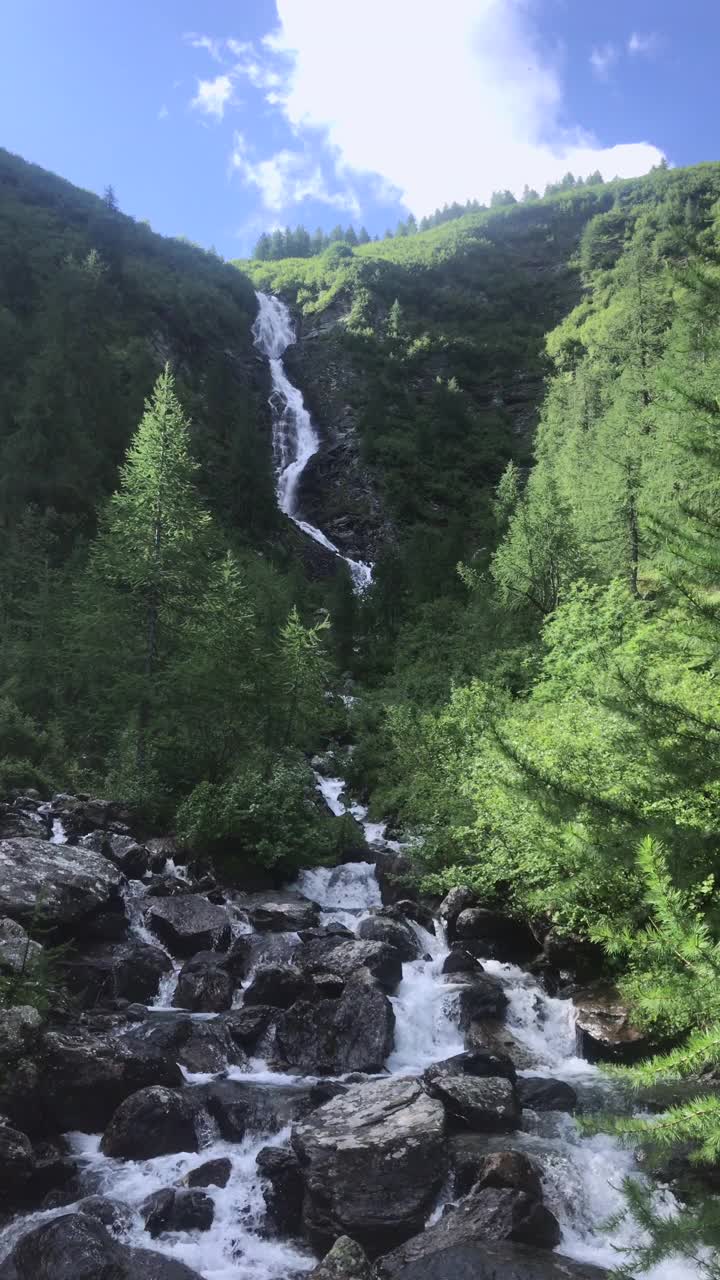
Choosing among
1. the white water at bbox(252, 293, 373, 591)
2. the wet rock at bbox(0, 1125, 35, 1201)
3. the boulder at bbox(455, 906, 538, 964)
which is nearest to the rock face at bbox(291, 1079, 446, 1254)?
the wet rock at bbox(0, 1125, 35, 1201)

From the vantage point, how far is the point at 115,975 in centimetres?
1223

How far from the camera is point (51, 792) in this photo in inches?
749

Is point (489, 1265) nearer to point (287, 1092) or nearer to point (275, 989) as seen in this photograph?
point (287, 1092)

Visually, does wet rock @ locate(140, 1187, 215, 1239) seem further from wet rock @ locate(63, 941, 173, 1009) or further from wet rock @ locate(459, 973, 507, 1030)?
wet rock @ locate(459, 973, 507, 1030)

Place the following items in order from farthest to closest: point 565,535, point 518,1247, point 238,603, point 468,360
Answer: point 468,360
point 565,535
point 238,603
point 518,1247

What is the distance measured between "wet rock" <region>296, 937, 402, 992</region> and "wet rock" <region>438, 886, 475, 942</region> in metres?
2.47

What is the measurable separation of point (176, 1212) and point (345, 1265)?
6.32 feet

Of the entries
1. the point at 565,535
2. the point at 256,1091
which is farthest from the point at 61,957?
the point at 565,535

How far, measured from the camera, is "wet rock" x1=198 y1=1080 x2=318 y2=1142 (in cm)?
915

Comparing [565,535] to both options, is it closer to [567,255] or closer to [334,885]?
[334,885]

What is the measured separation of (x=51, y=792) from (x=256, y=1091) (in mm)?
11452

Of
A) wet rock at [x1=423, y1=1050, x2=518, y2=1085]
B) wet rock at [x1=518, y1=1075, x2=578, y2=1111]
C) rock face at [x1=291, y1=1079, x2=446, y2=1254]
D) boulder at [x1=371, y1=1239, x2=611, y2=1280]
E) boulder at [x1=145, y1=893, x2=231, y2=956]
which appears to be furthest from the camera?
boulder at [x1=145, y1=893, x2=231, y2=956]

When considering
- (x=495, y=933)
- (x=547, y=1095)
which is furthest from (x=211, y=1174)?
(x=495, y=933)

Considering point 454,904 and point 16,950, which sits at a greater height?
point 454,904
